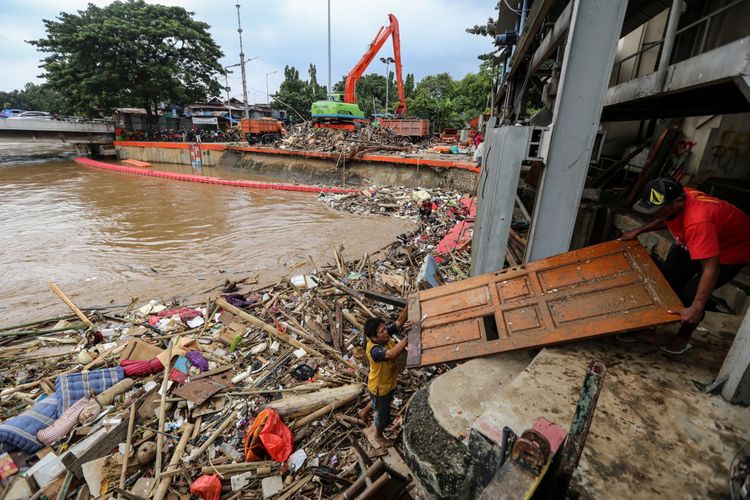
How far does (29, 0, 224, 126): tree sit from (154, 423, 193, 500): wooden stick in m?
33.5

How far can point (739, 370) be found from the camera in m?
2.12

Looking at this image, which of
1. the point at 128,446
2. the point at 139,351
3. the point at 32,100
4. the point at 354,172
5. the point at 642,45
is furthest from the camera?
the point at 32,100

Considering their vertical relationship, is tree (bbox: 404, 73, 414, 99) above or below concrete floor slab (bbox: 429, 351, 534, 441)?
above

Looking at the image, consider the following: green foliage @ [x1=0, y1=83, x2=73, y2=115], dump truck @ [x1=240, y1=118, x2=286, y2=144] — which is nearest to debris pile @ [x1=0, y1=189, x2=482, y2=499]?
dump truck @ [x1=240, y1=118, x2=286, y2=144]

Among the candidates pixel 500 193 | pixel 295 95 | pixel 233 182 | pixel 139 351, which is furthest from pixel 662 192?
pixel 295 95

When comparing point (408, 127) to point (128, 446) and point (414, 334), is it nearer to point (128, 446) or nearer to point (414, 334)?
point (414, 334)

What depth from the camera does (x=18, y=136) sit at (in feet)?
85.0

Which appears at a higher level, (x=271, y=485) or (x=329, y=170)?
(x=329, y=170)

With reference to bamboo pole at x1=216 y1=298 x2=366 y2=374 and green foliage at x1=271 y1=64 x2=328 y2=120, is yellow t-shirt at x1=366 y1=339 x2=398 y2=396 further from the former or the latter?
green foliage at x1=271 y1=64 x2=328 y2=120

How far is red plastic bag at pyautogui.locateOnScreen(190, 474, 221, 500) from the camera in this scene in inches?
117

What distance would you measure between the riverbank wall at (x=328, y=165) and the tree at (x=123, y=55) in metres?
4.68

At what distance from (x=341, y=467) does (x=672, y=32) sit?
6205 millimetres

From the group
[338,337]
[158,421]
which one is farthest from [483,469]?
[158,421]

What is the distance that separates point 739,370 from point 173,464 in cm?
471
